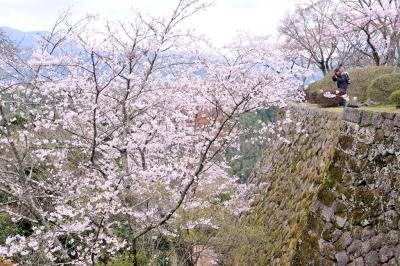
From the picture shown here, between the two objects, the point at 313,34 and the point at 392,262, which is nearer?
the point at 392,262

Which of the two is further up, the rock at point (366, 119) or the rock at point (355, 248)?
the rock at point (366, 119)

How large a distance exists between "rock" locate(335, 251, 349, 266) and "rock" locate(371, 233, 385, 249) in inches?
24.9

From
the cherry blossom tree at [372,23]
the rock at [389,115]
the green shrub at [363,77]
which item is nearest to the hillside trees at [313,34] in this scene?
the cherry blossom tree at [372,23]

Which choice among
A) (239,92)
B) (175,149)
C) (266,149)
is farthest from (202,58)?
(266,149)

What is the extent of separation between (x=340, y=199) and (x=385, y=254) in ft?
4.39

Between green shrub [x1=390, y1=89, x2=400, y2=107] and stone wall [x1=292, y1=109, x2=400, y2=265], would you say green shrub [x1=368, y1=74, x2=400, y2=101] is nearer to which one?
green shrub [x1=390, y1=89, x2=400, y2=107]

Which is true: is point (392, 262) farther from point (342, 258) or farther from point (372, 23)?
point (372, 23)

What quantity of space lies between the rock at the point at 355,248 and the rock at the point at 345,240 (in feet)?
0.23

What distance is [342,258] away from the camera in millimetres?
7133

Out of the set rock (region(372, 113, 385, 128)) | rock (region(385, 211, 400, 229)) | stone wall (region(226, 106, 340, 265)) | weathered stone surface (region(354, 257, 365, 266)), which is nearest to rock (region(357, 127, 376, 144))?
rock (region(372, 113, 385, 128))

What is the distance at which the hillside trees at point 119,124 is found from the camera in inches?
322

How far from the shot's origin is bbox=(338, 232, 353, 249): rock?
7046mm

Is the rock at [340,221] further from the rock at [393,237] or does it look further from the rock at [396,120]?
the rock at [396,120]

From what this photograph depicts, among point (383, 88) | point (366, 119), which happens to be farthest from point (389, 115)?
point (383, 88)
